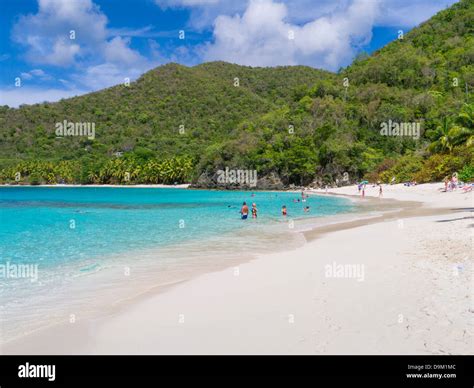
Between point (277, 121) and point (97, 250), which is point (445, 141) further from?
point (97, 250)

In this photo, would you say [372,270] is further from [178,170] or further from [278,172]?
[178,170]

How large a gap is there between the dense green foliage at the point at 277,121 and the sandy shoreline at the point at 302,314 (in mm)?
38792

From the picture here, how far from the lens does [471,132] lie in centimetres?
4856

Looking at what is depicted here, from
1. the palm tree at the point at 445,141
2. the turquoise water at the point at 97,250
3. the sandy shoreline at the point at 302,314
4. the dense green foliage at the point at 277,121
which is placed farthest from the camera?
the dense green foliage at the point at 277,121

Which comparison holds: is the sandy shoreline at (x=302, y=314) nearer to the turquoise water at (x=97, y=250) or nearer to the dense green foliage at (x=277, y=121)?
the turquoise water at (x=97, y=250)

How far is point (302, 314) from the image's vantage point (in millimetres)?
7043

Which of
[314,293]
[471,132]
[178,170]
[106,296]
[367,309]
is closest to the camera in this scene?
[367,309]

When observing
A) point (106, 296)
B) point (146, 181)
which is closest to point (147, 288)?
point (106, 296)

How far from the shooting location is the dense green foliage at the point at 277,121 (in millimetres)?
82188

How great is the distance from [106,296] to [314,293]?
4631mm

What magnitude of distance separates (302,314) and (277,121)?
98.8m

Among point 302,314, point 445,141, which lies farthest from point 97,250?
point 445,141

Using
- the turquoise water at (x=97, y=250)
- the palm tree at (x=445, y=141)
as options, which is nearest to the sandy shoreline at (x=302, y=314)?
the turquoise water at (x=97, y=250)

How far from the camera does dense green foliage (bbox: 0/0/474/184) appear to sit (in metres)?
82.2
